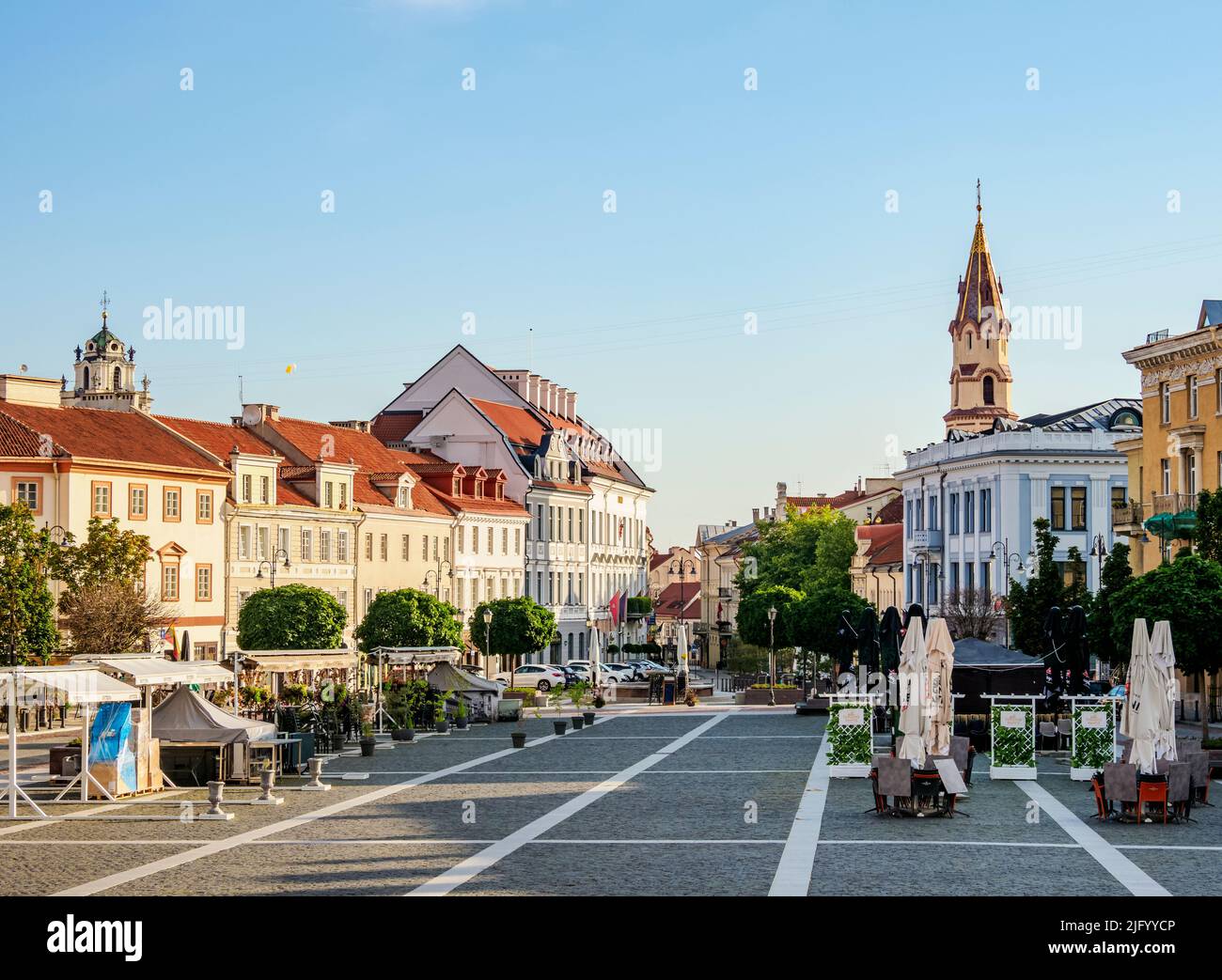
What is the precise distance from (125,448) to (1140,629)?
136 feet

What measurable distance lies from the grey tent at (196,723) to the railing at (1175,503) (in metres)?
33.3

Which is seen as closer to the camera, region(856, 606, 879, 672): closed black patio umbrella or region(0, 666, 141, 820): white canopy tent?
region(0, 666, 141, 820): white canopy tent

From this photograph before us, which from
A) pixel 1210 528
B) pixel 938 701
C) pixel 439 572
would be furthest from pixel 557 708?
pixel 938 701

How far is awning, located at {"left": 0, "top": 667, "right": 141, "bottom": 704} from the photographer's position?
25.7 metres

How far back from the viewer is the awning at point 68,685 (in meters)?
25.7

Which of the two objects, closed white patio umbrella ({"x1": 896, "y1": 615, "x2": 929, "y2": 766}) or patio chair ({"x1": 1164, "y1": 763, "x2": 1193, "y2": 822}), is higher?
closed white patio umbrella ({"x1": 896, "y1": 615, "x2": 929, "y2": 766})

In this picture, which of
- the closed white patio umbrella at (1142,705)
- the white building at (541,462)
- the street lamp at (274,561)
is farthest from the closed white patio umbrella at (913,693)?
the white building at (541,462)

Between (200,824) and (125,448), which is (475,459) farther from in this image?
(200,824)

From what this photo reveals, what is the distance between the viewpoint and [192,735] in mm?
30141

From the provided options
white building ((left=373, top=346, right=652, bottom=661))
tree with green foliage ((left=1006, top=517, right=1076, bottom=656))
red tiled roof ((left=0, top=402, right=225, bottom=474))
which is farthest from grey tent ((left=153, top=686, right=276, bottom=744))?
white building ((left=373, top=346, right=652, bottom=661))

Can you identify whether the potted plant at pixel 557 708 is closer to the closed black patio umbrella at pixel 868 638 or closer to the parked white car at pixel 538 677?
the closed black patio umbrella at pixel 868 638

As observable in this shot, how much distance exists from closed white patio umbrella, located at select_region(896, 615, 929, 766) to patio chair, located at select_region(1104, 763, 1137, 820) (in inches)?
108

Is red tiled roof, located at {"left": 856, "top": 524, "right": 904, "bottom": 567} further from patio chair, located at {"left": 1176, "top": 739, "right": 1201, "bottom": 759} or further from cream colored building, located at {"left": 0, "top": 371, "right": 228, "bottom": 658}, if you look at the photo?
patio chair, located at {"left": 1176, "top": 739, "right": 1201, "bottom": 759}

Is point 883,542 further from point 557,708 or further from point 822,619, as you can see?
point 557,708
